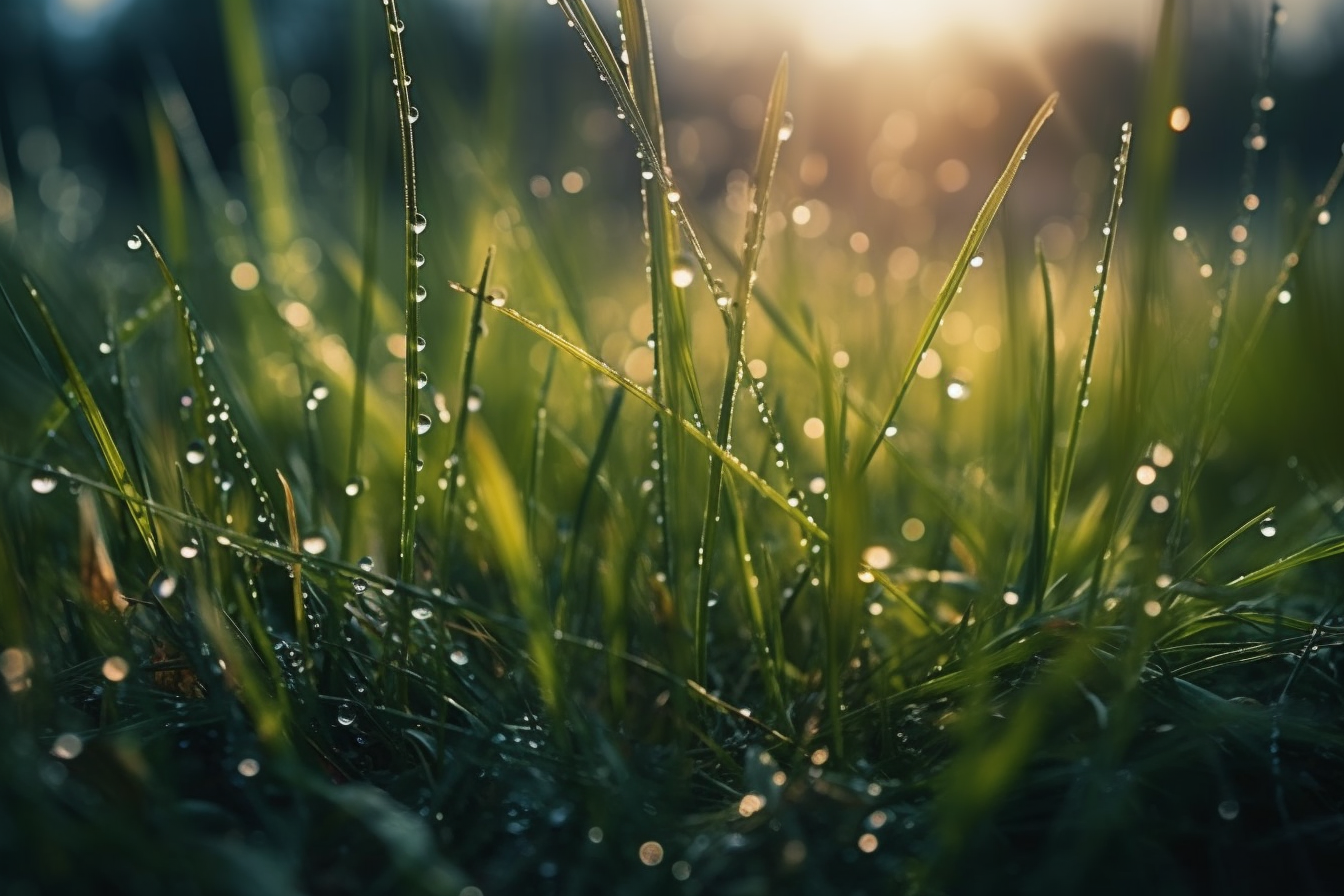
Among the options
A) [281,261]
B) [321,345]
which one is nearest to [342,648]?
[321,345]

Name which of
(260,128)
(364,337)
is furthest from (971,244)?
(260,128)

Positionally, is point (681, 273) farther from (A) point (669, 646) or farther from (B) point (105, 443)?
(B) point (105, 443)

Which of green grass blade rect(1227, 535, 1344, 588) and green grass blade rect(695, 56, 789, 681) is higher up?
green grass blade rect(695, 56, 789, 681)

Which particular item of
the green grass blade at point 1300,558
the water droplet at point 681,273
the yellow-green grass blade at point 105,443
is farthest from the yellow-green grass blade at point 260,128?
the green grass blade at point 1300,558

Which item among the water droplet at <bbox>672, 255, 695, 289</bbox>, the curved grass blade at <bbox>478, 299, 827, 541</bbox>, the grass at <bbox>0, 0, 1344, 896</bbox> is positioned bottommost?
the grass at <bbox>0, 0, 1344, 896</bbox>

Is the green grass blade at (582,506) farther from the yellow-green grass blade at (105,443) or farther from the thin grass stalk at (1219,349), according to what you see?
the thin grass stalk at (1219,349)

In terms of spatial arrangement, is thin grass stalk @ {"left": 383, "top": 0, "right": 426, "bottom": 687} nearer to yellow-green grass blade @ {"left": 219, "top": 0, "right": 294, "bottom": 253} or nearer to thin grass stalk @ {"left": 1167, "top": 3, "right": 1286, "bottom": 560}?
thin grass stalk @ {"left": 1167, "top": 3, "right": 1286, "bottom": 560}

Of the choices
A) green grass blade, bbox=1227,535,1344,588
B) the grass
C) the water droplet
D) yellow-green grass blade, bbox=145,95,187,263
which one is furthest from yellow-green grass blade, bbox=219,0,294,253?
green grass blade, bbox=1227,535,1344,588

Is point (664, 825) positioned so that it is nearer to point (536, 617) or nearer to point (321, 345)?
point (536, 617)
